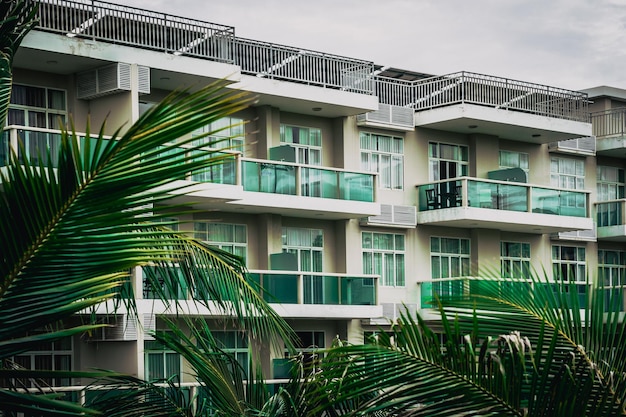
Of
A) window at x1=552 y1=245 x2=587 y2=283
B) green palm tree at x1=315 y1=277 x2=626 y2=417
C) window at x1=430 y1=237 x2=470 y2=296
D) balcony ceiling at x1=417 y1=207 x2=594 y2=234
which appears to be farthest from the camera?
window at x1=552 y1=245 x2=587 y2=283

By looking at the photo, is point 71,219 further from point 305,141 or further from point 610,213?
point 610,213

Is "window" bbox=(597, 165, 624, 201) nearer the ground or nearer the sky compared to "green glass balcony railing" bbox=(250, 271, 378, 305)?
nearer the sky

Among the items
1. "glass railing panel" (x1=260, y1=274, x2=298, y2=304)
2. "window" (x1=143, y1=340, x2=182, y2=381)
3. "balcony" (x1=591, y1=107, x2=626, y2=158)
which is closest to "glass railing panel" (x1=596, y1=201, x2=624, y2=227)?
"balcony" (x1=591, y1=107, x2=626, y2=158)

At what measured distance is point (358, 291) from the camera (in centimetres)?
2984

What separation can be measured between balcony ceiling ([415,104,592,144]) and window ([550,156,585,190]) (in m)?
1.25

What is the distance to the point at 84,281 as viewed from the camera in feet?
12.4

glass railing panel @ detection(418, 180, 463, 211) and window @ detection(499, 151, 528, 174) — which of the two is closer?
glass railing panel @ detection(418, 180, 463, 211)

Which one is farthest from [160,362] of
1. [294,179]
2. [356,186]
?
[356,186]

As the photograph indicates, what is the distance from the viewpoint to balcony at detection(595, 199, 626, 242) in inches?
1453

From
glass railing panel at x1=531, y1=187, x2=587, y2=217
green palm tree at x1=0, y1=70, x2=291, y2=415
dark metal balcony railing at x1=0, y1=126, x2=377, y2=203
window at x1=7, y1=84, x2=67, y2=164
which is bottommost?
green palm tree at x1=0, y1=70, x2=291, y2=415

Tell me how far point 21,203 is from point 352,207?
2616cm

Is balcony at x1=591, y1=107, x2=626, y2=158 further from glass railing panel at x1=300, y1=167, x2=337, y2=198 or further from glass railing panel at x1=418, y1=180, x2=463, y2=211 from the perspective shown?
glass railing panel at x1=300, y1=167, x2=337, y2=198

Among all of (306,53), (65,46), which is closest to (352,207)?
(306,53)

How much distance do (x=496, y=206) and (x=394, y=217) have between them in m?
2.95
